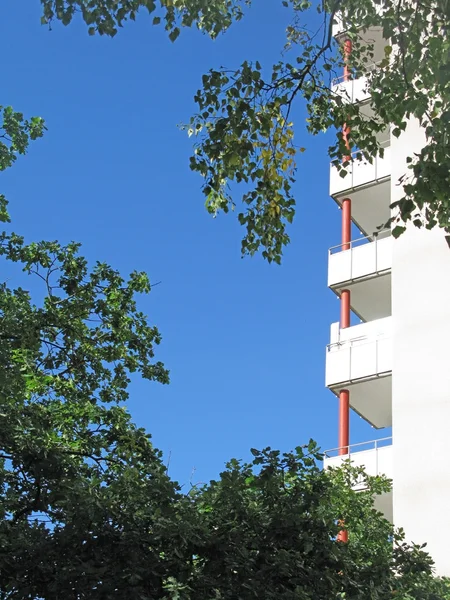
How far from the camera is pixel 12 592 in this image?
1029cm

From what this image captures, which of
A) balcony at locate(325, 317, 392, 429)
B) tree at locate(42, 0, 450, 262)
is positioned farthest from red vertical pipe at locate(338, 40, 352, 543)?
tree at locate(42, 0, 450, 262)

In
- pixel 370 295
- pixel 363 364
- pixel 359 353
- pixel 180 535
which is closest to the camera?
pixel 180 535

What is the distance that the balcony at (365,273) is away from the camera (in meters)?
25.2

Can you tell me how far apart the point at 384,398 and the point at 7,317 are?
43.5 feet

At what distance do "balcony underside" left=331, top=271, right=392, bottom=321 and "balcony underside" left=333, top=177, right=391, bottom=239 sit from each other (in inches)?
52.5

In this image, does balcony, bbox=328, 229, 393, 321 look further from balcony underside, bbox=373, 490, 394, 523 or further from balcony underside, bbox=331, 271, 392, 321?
balcony underside, bbox=373, 490, 394, 523

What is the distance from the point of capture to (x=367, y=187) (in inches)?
1059

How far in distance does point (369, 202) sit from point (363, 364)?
5.62m

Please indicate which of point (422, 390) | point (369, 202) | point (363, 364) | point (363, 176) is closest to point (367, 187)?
point (363, 176)

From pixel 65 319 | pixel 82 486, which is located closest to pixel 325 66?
pixel 82 486

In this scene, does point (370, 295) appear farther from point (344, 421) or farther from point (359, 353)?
point (344, 421)

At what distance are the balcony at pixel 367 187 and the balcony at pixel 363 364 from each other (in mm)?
3915

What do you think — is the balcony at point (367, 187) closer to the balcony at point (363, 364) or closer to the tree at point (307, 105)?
the balcony at point (363, 364)

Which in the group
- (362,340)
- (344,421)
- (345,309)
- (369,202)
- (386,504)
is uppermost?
(369,202)
